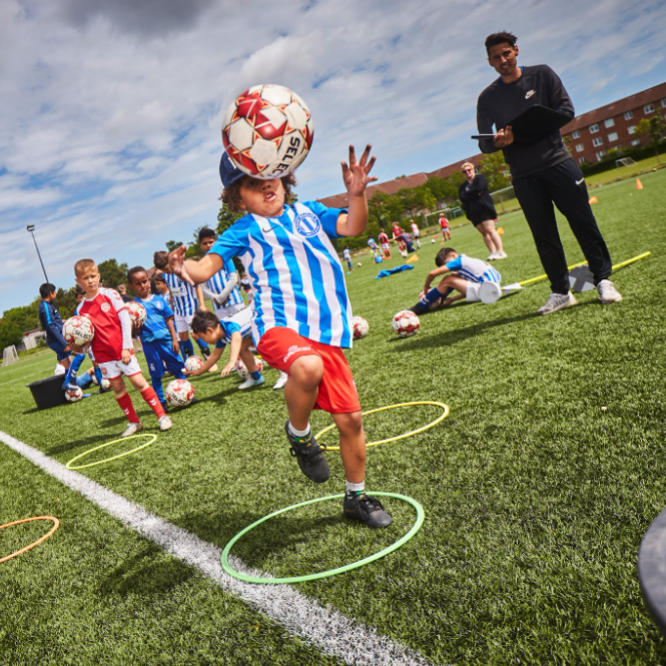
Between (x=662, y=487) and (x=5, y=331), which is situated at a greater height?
(x=5, y=331)

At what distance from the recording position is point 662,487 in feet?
8.26

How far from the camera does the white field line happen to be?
1.97 m

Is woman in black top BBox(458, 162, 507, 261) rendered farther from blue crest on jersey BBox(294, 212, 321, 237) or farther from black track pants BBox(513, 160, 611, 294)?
blue crest on jersey BBox(294, 212, 321, 237)

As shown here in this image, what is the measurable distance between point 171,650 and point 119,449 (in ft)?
13.9

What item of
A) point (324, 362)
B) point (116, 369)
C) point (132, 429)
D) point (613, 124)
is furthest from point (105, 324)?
point (613, 124)

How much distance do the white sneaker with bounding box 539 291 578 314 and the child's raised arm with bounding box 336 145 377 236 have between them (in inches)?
177

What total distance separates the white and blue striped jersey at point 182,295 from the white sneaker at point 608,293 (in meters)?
7.07

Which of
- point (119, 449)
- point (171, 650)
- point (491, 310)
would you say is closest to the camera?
point (171, 650)

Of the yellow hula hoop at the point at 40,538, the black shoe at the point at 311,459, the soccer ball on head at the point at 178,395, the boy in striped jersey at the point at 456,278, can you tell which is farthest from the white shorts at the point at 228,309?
the black shoe at the point at 311,459

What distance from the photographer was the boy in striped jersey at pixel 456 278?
8855 millimetres

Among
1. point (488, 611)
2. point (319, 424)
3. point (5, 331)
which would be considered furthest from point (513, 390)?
point (5, 331)

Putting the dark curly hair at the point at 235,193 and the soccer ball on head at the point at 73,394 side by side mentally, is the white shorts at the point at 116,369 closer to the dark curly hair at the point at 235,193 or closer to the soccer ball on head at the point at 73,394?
the dark curly hair at the point at 235,193

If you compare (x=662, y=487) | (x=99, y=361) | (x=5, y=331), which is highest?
(x=5, y=331)

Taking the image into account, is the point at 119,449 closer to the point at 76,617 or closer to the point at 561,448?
the point at 76,617
